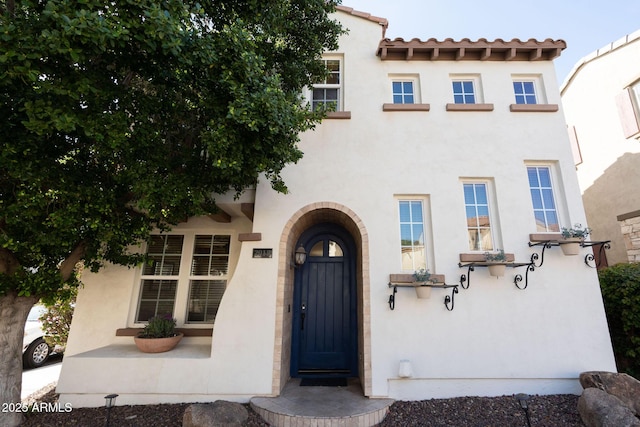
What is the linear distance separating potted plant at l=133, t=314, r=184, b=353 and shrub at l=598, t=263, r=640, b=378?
25.8 ft

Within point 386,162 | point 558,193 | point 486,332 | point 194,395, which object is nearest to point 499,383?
point 486,332

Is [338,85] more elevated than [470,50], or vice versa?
[470,50]

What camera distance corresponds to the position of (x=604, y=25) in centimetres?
809

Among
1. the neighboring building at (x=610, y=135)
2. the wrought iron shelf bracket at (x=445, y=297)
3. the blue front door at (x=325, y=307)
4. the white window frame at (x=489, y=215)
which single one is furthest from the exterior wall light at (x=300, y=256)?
the neighboring building at (x=610, y=135)

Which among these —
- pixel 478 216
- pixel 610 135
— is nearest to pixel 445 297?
pixel 478 216

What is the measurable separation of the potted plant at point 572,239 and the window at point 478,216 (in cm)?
110

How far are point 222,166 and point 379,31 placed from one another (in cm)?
482

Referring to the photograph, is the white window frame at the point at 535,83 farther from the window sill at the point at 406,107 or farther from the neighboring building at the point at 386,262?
the window sill at the point at 406,107

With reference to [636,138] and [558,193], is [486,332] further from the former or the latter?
[636,138]

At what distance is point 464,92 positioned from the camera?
5945 millimetres

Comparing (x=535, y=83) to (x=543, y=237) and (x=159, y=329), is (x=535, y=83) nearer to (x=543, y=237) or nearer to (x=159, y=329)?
(x=543, y=237)

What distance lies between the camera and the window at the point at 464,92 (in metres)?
5.89

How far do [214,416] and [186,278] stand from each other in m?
3.01

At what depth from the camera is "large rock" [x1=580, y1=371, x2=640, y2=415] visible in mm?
4082
